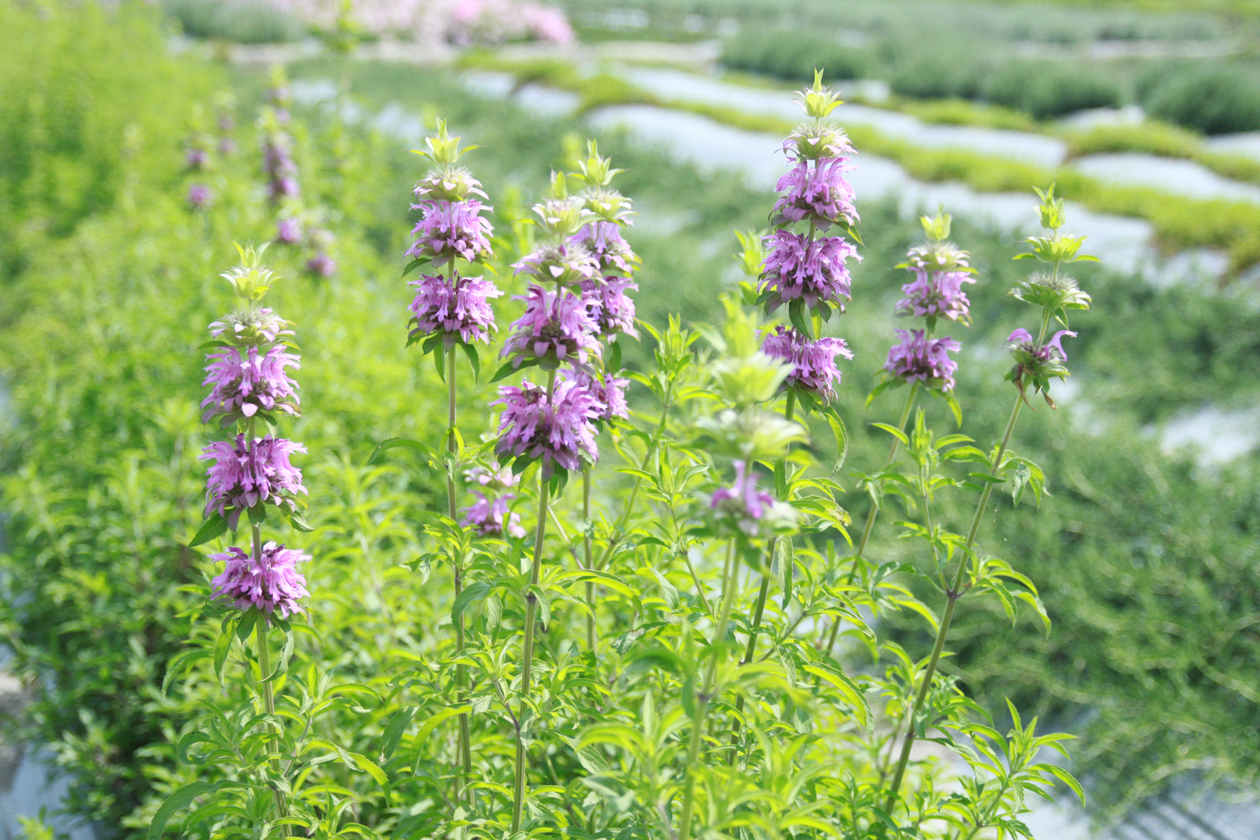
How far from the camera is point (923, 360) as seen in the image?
1.99 metres

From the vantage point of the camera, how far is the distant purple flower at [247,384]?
1646mm

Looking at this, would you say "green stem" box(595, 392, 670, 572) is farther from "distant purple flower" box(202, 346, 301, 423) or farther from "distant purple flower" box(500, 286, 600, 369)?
"distant purple flower" box(202, 346, 301, 423)

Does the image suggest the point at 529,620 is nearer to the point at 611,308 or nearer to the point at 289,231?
the point at 611,308

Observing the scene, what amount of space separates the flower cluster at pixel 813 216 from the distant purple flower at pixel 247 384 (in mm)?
1048

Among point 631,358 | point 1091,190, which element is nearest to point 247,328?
point 631,358

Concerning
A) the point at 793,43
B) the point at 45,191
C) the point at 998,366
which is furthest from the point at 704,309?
the point at 793,43

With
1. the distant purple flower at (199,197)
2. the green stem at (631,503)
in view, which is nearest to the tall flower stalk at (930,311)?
the green stem at (631,503)

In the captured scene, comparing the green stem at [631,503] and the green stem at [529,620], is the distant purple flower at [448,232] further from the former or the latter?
the green stem at [631,503]

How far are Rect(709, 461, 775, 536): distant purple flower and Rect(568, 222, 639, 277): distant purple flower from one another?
0.64 m

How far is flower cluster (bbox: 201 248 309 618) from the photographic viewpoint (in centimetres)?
165

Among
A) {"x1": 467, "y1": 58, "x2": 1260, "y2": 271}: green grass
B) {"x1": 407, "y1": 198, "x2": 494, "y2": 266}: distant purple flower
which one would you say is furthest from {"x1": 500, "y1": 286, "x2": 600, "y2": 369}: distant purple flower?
{"x1": 467, "y1": 58, "x2": 1260, "y2": 271}: green grass

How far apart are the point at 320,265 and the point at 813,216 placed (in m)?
3.37

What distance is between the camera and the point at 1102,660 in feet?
11.4

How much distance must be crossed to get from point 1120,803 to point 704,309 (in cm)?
386
